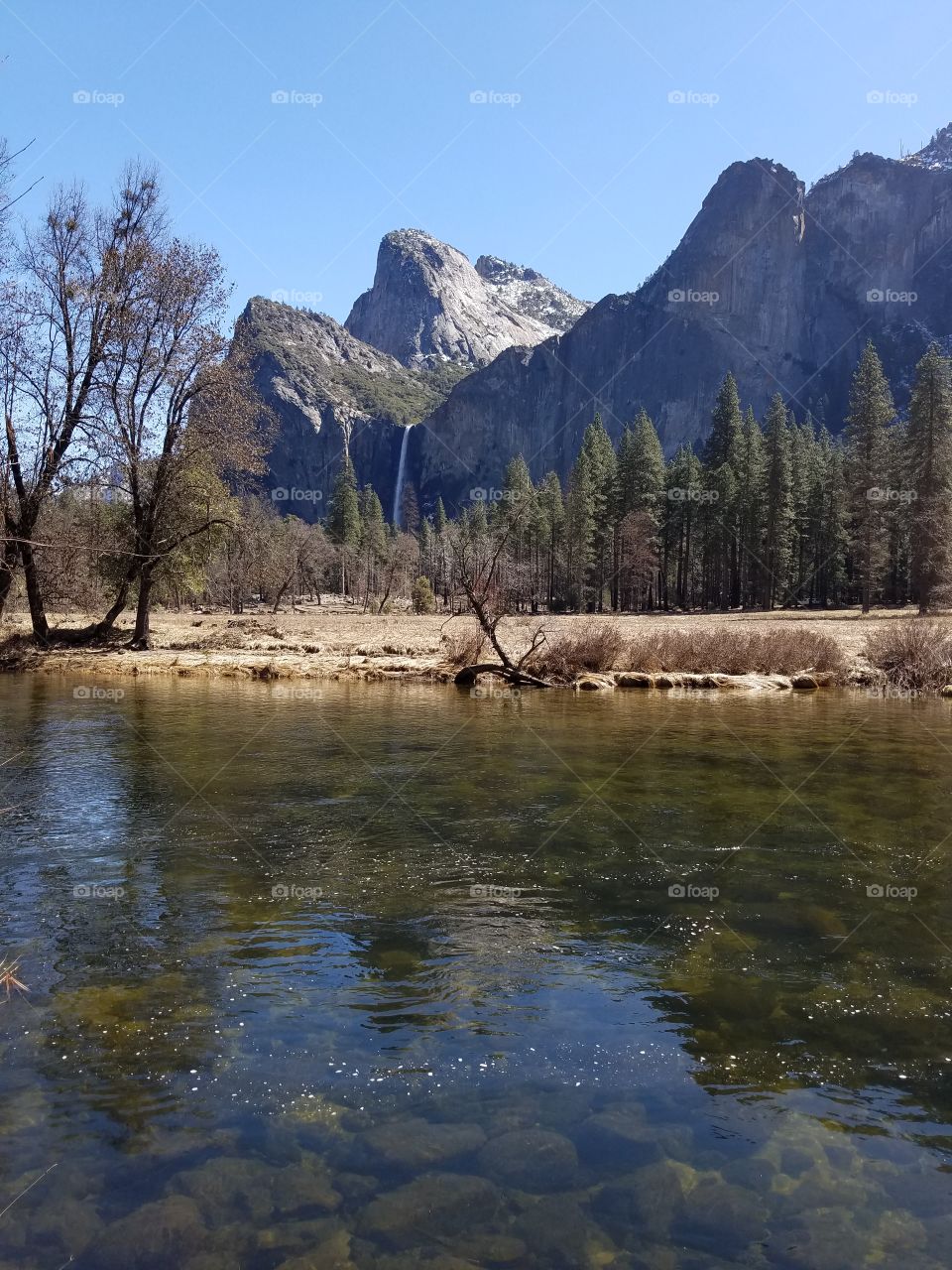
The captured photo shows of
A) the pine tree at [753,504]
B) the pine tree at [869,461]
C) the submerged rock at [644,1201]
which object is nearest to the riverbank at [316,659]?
the submerged rock at [644,1201]

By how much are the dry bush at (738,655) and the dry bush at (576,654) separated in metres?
0.82

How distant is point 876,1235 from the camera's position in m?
4.11

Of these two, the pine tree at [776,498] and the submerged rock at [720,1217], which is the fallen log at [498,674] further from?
the pine tree at [776,498]

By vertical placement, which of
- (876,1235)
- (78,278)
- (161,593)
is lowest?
(876,1235)

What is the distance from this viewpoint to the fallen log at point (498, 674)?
27.7m

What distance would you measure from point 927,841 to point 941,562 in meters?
48.0

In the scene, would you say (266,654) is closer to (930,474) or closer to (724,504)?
(930,474)

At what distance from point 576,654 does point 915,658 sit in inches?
425

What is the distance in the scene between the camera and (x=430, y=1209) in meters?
4.19

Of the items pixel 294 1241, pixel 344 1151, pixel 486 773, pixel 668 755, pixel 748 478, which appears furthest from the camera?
pixel 748 478

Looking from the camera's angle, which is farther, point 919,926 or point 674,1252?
point 919,926

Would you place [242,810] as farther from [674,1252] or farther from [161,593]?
[161,593]

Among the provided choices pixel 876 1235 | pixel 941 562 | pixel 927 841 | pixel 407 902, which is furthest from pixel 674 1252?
pixel 941 562

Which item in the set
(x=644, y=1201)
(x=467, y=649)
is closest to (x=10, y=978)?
(x=644, y=1201)
